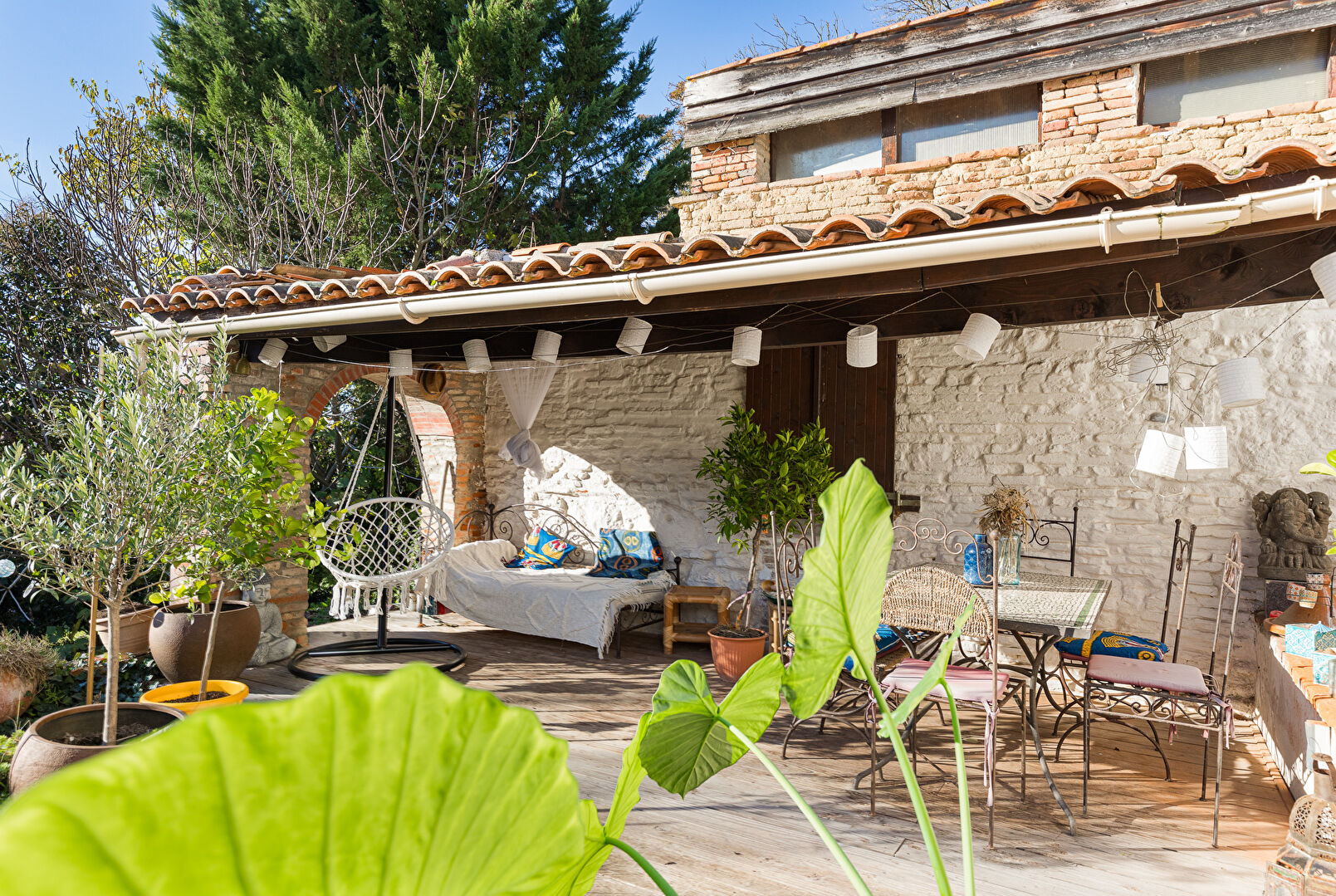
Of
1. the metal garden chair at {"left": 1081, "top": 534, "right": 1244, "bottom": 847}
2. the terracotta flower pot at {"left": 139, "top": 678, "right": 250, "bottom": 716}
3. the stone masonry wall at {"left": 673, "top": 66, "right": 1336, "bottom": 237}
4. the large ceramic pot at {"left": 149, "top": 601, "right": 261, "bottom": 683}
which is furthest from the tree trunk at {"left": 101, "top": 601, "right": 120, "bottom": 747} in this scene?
the metal garden chair at {"left": 1081, "top": 534, "right": 1244, "bottom": 847}

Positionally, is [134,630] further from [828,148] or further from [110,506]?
[828,148]

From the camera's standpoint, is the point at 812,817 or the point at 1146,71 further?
the point at 1146,71

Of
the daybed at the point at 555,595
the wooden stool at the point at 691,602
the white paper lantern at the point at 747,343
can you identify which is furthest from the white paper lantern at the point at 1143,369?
the daybed at the point at 555,595

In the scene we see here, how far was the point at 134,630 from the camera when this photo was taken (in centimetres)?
456

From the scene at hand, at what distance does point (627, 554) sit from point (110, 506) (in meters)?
4.17

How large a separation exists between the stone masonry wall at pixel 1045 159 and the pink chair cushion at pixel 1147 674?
8.46 ft

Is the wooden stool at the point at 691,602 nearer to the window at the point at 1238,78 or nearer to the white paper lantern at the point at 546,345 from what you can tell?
the white paper lantern at the point at 546,345

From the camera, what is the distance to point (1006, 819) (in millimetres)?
3172

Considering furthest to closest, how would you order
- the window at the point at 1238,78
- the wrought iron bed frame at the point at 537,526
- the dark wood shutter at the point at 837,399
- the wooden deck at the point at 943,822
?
1. the wrought iron bed frame at the point at 537,526
2. the dark wood shutter at the point at 837,399
3. the window at the point at 1238,78
4. the wooden deck at the point at 943,822

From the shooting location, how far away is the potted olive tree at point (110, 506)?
8.18 feet

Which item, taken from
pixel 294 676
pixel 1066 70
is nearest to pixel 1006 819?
pixel 294 676

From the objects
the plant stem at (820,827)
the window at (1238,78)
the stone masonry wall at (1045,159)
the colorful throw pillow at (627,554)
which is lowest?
the colorful throw pillow at (627,554)

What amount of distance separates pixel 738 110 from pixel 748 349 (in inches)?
117

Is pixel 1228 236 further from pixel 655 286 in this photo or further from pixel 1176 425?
pixel 1176 425
